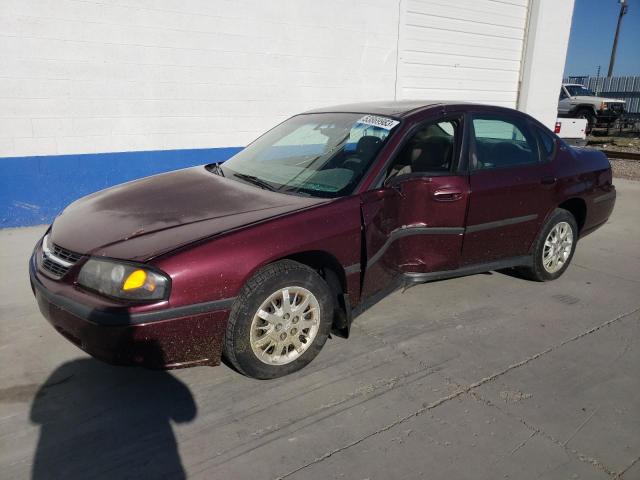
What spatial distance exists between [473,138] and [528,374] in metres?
1.72

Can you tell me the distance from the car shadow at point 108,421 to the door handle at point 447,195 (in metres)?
2.04

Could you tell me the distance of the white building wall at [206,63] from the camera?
18.9 feet

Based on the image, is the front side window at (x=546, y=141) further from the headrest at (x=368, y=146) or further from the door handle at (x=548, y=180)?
the headrest at (x=368, y=146)

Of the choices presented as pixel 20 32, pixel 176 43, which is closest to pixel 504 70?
pixel 176 43

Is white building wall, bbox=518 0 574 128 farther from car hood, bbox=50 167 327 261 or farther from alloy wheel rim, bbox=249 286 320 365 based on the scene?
alloy wheel rim, bbox=249 286 320 365

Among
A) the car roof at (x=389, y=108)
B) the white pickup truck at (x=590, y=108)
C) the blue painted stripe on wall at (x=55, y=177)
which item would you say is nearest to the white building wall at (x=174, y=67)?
the blue painted stripe on wall at (x=55, y=177)

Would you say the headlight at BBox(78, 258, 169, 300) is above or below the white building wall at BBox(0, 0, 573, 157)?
below

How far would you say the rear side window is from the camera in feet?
12.5

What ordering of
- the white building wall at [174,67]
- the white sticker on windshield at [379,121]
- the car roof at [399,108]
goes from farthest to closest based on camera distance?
1. the white building wall at [174,67]
2. the car roof at [399,108]
3. the white sticker on windshield at [379,121]

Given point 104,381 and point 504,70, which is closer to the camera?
point 104,381

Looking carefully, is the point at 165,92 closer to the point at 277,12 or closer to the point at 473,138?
the point at 277,12

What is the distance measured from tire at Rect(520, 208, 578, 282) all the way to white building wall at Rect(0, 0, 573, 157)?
14.9 feet

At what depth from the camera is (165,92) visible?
659 centimetres

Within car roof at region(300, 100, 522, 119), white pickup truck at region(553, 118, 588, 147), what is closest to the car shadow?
car roof at region(300, 100, 522, 119)
